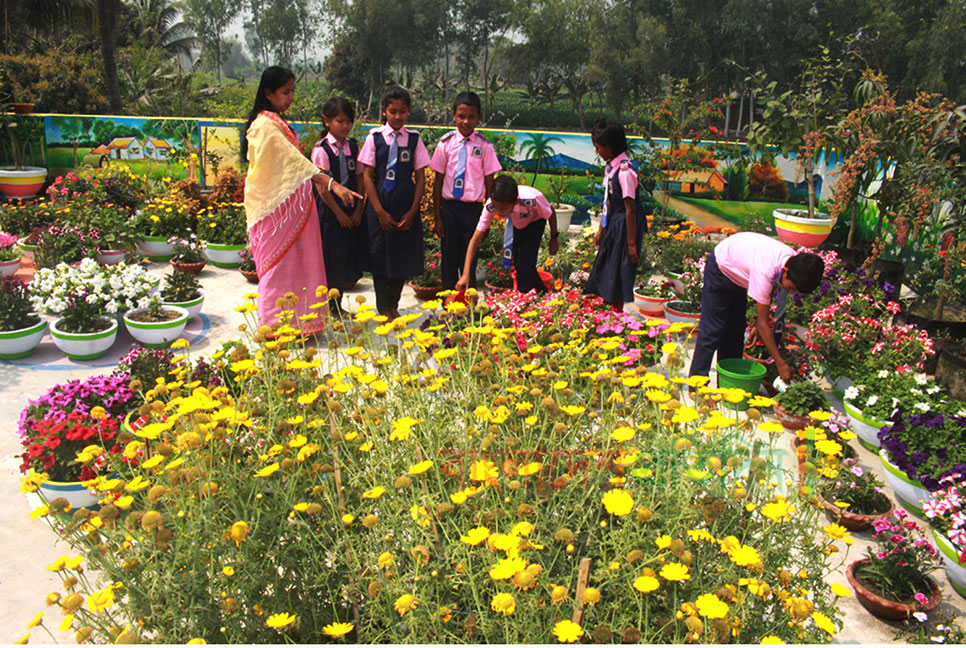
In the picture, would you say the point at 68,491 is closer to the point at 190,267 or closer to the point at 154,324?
the point at 154,324

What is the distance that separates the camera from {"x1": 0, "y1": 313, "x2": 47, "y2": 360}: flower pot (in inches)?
193

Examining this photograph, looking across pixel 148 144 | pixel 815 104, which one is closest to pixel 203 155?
pixel 148 144

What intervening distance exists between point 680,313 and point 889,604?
10.9 feet

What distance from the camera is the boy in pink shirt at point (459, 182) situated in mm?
5406

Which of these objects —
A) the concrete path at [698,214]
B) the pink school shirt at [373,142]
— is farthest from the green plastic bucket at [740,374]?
the concrete path at [698,214]

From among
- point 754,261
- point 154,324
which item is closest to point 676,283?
point 754,261

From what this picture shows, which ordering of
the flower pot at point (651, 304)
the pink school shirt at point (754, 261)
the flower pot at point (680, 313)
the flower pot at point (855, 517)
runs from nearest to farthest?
the flower pot at point (855, 517), the pink school shirt at point (754, 261), the flower pot at point (680, 313), the flower pot at point (651, 304)

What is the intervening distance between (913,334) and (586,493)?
12.0ft

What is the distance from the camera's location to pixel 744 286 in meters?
4.07

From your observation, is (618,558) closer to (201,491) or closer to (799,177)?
(201,491)

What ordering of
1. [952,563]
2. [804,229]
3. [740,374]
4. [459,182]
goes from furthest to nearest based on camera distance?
[804,229] < [459,182] < [740,374] < [952,563]

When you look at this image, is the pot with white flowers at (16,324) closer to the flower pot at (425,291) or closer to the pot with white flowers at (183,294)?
the pot with white flowers at (183,294)

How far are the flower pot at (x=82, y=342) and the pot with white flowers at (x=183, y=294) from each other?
0.65 metres

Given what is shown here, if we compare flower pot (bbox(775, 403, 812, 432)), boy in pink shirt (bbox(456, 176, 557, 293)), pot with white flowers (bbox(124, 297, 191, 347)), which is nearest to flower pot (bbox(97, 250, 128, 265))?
pot with white flowers (bbox(124, 297, 191, 347))
